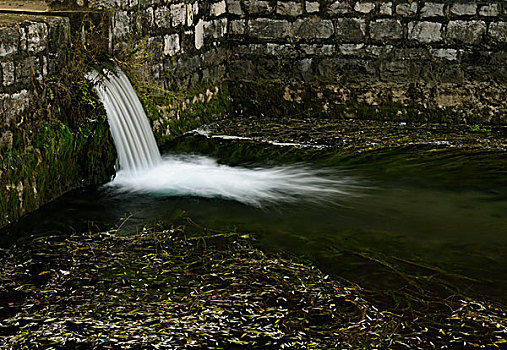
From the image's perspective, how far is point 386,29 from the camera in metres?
6.68

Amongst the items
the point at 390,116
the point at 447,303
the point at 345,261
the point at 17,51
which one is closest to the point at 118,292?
the point at 345,261

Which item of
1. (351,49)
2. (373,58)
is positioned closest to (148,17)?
(351,49)

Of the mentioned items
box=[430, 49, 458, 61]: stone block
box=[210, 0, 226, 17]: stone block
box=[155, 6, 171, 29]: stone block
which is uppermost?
box=[210, 0, 226, 17]: stone block

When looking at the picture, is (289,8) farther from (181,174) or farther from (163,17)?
(181,174)

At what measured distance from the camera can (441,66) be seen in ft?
21.8

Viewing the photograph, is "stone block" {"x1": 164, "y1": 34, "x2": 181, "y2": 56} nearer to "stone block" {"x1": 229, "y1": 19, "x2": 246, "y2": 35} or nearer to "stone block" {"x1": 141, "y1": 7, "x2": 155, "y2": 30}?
"stone block" {"x1": 141, "y1": 7, "x2": 155, "y2": 30}

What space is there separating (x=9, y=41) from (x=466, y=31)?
13.7ft

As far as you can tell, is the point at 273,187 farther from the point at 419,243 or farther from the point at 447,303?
the point at 447,303

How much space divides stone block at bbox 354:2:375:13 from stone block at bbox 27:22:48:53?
331cm

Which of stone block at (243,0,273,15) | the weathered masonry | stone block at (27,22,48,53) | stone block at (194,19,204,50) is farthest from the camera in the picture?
stone block at (243,0,273,15)

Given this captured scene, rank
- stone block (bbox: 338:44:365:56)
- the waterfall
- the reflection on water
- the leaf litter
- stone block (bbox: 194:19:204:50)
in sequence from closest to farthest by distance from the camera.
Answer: the leaf litter < the reflection on water < the waterfall < stone block (bbox: 194:19:204:50) < stone block (bbox: 338:44:365:56)

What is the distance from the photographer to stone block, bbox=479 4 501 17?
21.1ft

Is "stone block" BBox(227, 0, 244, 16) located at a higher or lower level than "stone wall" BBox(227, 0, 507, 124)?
higher

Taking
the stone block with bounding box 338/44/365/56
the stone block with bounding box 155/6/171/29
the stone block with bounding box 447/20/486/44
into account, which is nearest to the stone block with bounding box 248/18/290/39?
the stone block with bounding box 338/44/365/56
